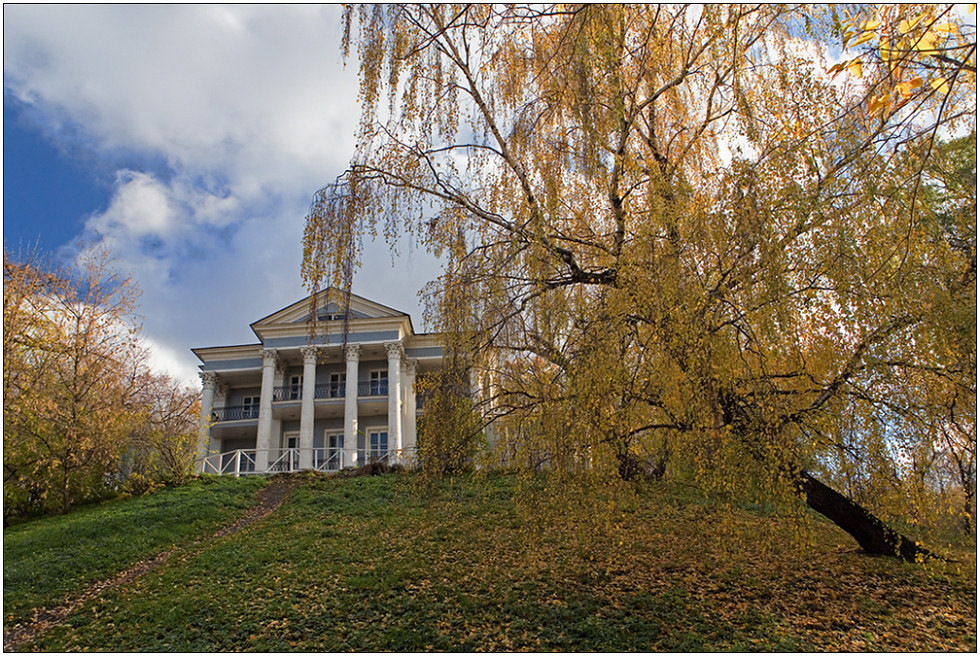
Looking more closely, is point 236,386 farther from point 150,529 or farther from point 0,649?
point 0,649

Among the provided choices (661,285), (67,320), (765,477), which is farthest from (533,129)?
(67,320)

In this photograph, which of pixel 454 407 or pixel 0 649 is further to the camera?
pixel 454 407

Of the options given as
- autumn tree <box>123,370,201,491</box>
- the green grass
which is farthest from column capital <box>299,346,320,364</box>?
the green grass

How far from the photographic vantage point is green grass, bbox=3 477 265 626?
879cm

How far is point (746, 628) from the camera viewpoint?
6.61 meters

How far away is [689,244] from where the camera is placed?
6125 millimetres

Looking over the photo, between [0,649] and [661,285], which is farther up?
[661,285]

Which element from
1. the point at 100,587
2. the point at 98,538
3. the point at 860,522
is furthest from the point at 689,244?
the point at 98,538

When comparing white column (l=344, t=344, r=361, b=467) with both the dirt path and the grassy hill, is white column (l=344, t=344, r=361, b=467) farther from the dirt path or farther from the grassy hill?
the grassy hill

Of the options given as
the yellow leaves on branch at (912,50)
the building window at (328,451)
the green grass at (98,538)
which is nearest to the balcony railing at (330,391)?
the building window at (328,451)

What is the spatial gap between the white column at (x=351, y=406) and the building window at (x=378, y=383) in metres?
1.43

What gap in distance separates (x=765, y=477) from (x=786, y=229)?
2.29 m

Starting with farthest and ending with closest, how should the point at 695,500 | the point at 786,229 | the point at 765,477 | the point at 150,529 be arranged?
the point at 695,500
the point at 150,529
the point at 786,229
the point at 765,477

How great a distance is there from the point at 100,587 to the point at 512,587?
6.12 meters
